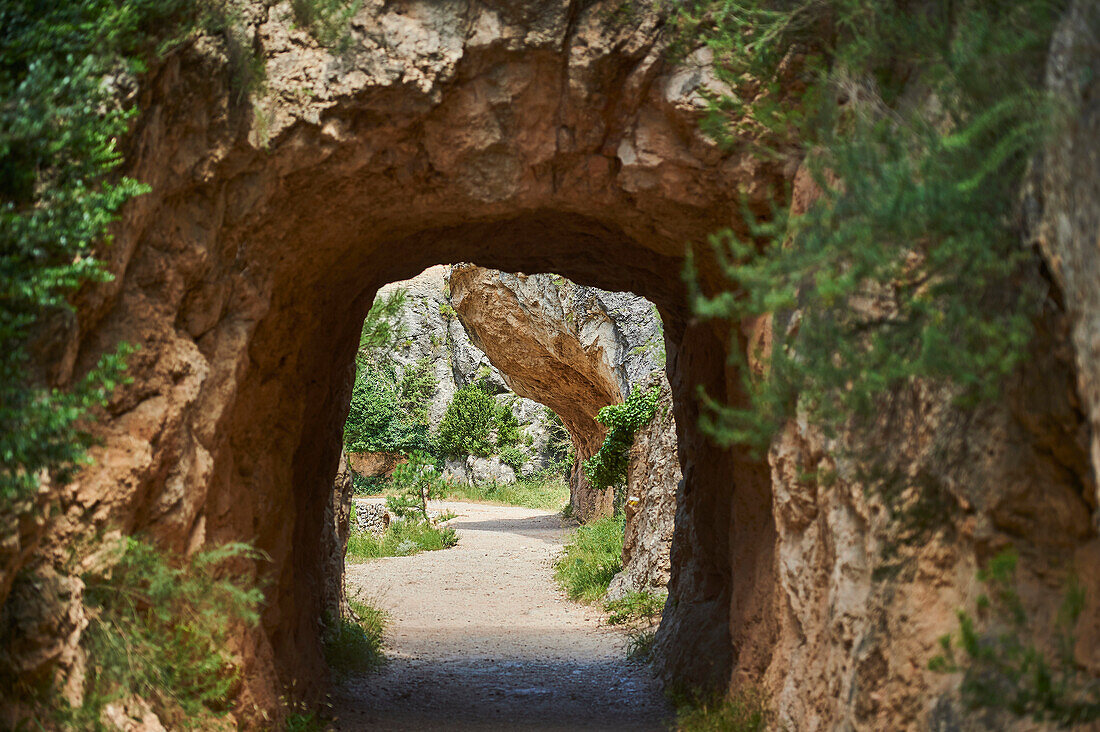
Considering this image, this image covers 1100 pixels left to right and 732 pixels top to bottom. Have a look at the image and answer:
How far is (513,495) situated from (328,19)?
87.6ft

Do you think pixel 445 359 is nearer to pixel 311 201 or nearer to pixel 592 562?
pixel 592 562

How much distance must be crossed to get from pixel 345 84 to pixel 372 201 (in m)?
0.96

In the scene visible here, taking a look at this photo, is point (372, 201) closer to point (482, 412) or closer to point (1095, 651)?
point (1095, 651)

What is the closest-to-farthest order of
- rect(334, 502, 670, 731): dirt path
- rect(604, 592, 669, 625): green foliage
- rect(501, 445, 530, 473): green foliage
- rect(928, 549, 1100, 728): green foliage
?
rect(928, 549, 1100, 728): green foliage, rect(334, 502, 670, 731): dirt path, rect(604, 592, 669, 625): green foliage, rect(501, 445, 530, 473): green foliage

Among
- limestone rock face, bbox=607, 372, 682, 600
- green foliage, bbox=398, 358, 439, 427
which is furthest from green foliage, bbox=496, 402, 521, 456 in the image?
limestone rock face, bbox=607, 372, 682, 600

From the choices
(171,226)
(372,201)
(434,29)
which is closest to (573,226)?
(372,201)

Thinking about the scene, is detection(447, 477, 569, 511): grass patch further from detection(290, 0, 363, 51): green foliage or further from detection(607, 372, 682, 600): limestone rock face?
detection(290, 0, 363, 51): green foliage

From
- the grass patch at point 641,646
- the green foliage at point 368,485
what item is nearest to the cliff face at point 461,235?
the grass patch at point 641,646

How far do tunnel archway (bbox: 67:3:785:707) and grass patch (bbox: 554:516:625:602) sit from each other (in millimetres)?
6657

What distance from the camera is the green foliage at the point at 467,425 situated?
31.9m

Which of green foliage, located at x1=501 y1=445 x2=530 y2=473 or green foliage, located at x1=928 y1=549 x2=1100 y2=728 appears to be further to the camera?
green foliage, located at x1=501 y1=445 x2=530 y2=473

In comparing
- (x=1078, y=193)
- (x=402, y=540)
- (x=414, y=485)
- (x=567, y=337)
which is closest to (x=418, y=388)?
(x=414, y=485)

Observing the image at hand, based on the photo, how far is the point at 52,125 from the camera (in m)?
3.47

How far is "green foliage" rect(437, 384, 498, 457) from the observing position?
105 feet
